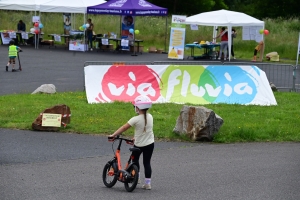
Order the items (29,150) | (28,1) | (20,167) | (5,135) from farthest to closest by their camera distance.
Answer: (28,1), (5,135), (29,150), (20,167)

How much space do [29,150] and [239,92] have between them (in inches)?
320

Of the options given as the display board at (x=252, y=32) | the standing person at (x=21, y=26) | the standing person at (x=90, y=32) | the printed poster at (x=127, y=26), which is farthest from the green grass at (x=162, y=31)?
the standing person at (x=21, y=26)

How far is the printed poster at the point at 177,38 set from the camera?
35031 mm

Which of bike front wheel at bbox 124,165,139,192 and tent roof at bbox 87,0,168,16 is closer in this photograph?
bike front wheel at bbox 124,165,139,192

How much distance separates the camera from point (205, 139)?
14391mm

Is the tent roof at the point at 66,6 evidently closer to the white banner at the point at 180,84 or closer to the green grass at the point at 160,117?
the green grass at the point at 160,117

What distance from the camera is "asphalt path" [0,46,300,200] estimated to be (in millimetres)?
9305

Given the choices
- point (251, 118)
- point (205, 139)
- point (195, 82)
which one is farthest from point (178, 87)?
point (205, 139)

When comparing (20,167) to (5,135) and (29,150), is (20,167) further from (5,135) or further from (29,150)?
(5,135)

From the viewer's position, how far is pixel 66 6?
3659 cm

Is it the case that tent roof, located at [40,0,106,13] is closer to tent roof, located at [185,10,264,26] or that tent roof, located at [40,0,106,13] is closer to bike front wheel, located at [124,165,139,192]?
tent roof, located at [185,10,264,26]

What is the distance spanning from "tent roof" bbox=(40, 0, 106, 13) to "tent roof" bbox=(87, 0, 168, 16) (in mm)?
761

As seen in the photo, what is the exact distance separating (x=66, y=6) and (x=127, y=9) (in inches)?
143

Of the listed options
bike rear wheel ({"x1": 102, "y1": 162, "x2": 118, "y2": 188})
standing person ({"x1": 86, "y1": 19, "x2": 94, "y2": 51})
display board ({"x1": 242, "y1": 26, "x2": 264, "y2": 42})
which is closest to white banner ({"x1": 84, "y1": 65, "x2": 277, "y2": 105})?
bike rear wheel ({"x1": 102, "y1": 162, "x2": 118, "y2": 188})
